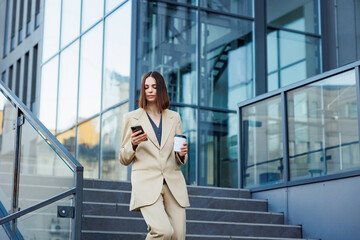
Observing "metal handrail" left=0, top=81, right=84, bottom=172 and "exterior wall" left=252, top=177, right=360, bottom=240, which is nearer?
"metal handrail" left=0, top=81, right=84, bottom=172

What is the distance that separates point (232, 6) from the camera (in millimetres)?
15078

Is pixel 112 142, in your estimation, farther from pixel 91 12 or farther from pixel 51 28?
pixel 51 28

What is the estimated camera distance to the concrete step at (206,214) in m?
8.01

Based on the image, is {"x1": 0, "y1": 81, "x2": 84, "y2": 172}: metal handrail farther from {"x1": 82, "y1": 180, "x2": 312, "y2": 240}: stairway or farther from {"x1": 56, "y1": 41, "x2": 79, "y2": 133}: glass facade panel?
{"x1": 56, "y1": 41, "x2": 79, "y2": 133}: glass facade panel

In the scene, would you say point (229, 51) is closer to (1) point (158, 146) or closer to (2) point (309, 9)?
(2) point (309, 9)

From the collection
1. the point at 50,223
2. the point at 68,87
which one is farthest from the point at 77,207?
the point at 68,87

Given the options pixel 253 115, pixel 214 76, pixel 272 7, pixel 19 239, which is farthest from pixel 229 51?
pixel 19 239

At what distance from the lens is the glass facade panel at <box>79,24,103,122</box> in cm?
1480

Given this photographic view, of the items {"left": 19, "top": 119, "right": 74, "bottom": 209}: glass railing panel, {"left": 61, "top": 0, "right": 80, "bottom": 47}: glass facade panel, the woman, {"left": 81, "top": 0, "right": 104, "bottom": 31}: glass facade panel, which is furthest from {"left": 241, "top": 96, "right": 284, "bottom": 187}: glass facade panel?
{"left": 61, "top": 0, "right": 80, "bottom": 47}: glass facade panel

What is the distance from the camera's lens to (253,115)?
10562 mm

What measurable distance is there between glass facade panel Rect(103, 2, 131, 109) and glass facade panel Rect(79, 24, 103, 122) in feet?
1.14

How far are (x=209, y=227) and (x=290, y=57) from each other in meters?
8.12

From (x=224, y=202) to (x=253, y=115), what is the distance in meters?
1.81

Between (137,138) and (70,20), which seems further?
(70,20)
